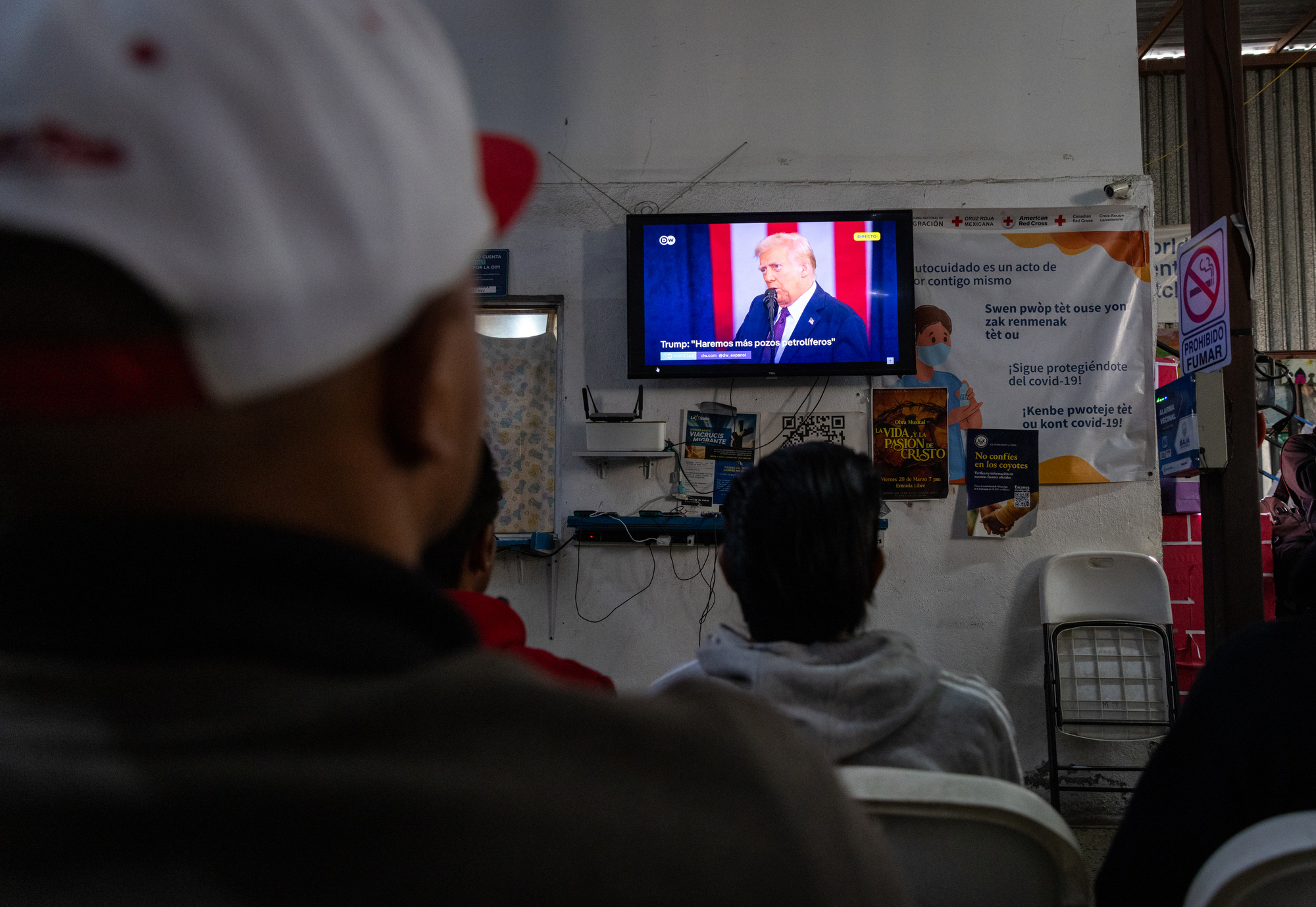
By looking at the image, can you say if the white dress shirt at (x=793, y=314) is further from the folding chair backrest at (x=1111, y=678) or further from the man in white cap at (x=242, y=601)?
the man in white cap at (x=242, y=601)

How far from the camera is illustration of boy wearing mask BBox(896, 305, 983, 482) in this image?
392 cm

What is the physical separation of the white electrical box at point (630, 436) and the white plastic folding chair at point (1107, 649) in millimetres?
1843

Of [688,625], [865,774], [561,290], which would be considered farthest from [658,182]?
[865,774]

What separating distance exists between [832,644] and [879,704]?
0.12 meters

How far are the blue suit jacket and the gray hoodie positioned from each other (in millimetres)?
2686

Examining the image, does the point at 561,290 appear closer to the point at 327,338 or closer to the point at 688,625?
the point at 688,625

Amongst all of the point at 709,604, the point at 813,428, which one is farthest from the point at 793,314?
the point at 709,604

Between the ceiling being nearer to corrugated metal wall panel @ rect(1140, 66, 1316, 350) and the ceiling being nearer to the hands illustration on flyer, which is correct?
corrugated metal wall panel @ rect(1140, 66, 1316, 350)

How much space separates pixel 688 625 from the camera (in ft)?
12.8

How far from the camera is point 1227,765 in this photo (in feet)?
3.29

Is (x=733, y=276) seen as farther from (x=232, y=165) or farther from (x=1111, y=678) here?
(x=232, y=165)

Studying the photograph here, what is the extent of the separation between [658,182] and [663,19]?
83cm

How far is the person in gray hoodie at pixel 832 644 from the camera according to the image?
47.8 inches

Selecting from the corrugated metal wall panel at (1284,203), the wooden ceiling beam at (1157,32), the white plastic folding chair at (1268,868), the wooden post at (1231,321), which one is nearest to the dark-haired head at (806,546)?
the white plastic folding chair at (1268,868)
